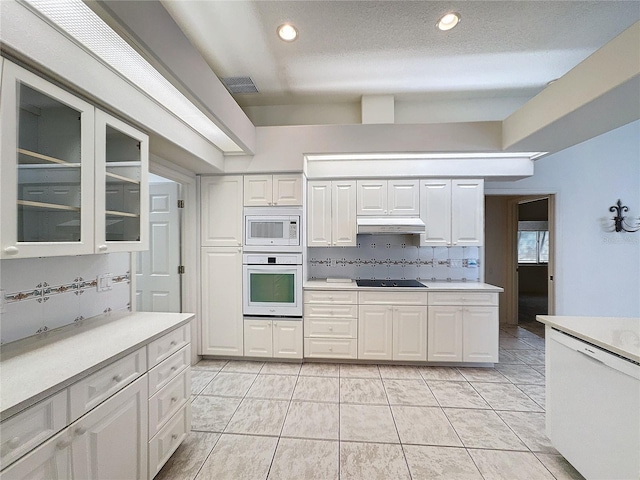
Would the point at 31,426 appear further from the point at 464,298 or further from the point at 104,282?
the point at 464,298

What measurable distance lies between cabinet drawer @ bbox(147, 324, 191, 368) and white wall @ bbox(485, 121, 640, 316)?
4055 millimetres

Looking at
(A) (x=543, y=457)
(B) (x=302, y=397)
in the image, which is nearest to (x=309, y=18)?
(B) (x=302, y=397)

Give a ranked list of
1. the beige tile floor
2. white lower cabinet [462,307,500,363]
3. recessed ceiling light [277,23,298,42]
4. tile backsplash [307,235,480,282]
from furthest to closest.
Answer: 1. tile backsplash [307,235,480,282]
2. white lower cabinet [462,307,500,363]
3. recessed ceiling light [277,23,298,42]
4. the beige tile floor

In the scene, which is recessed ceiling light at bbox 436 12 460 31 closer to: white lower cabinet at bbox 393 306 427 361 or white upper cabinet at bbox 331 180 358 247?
white upper cabinet at bbox 331 180 358 247

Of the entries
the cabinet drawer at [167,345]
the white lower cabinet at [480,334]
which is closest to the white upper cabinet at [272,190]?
the cabinet drawer at [167,345]

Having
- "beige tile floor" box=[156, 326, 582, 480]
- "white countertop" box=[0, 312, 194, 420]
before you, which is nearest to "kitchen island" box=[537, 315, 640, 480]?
"beige tile floor" box=[156, 326, 582, 480]

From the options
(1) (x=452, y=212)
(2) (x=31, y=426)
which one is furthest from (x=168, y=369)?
(1) (x=452, y=212)

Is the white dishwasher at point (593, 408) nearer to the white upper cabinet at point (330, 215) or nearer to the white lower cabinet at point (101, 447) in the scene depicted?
the white upper cabinet at point (330, 215)

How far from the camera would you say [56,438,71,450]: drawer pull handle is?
1007mm

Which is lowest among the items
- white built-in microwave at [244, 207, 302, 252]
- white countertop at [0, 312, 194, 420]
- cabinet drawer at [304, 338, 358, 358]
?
cabinet drawer at [304, 338, 358, 358]

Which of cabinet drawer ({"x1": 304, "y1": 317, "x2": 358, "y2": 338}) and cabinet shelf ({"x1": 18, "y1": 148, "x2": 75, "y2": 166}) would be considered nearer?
cabinet shelf ({"x1": 18, "y1": 148, "x2": 75, "y2": 166})

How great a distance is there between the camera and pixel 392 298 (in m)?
3.07

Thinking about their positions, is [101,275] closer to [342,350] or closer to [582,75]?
[342,350]

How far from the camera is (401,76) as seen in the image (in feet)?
8.94
